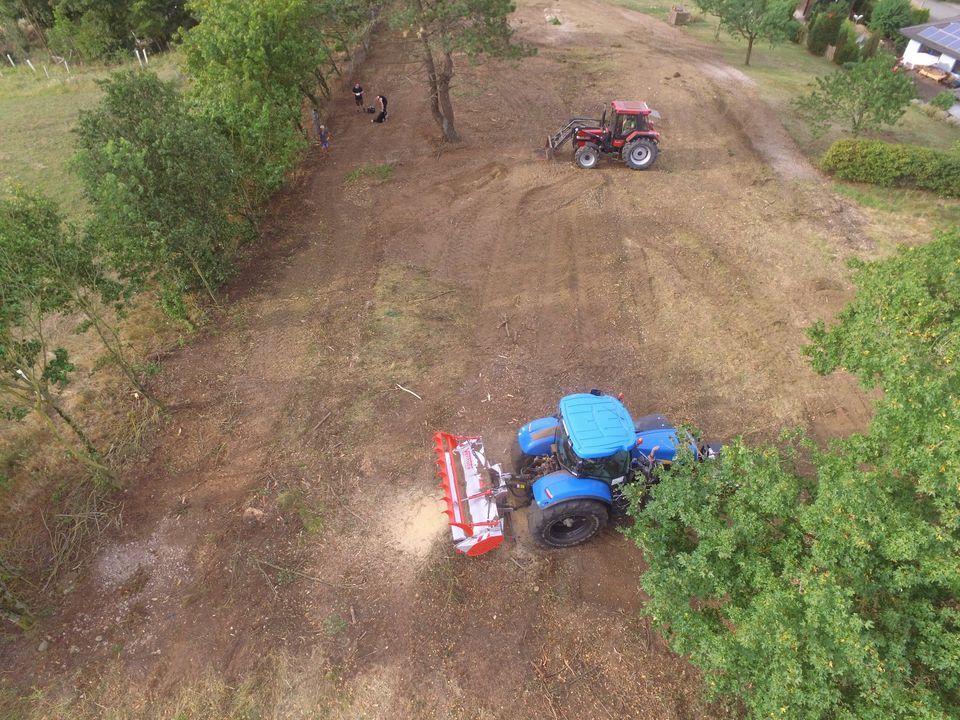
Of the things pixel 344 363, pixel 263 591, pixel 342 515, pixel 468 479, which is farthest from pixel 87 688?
pixel 344 363

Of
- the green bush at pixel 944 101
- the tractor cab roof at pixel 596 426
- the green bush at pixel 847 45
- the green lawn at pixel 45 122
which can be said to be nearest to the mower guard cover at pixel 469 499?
the tractor cab roof at pixel 596 426

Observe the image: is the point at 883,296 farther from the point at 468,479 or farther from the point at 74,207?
the point at 74,207

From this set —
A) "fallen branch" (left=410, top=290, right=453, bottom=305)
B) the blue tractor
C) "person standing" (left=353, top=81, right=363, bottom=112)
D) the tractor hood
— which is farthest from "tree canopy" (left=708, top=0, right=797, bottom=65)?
the blue tractor

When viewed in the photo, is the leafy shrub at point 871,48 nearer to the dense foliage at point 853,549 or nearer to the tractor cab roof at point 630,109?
the tractor cab roof at point 630,109

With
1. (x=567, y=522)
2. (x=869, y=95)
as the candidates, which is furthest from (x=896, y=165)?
(x=567, y=522)

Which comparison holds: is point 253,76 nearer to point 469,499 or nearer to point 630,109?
point 630,109

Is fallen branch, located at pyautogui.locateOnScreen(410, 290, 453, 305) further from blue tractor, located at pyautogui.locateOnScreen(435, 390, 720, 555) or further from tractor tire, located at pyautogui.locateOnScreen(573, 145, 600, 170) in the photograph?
tractor tire, located at pyautogui.locateOnScreen(573, 145, 600, 170)

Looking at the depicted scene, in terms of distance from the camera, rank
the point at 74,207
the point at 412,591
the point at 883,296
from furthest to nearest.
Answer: the point at 74,207 < the point at 412,591 < the point at 883,296
